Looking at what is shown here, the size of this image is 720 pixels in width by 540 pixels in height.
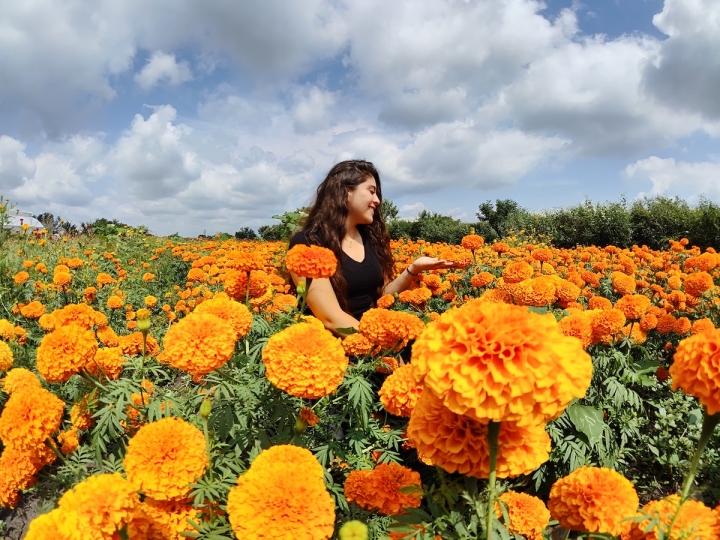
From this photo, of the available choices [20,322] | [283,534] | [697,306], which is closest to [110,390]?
[283,534]

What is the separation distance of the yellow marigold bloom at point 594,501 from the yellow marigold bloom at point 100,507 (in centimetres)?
110

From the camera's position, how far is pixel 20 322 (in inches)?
174

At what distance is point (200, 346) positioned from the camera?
1.47 metres

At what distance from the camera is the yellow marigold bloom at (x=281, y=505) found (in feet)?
3.18

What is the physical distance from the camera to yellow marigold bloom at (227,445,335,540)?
3.18 ft

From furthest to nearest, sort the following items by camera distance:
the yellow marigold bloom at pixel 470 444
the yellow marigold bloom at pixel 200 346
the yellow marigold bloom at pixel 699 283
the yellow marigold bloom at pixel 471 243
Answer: the yellow marigold bloom at pixel 471 243 < the yellow marigold bloom at pixel 699 283 < the yellow marigold bloom at pixel 200 346 < the yellow marigold bloom at pixel 470 444

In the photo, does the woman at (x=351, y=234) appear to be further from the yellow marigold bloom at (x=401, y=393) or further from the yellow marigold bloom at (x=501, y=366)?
the yellow marigold bloom at (x=501, y=366)

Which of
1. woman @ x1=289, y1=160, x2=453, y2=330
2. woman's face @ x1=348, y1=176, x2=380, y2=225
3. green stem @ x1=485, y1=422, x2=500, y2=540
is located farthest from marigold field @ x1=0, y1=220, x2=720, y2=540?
woman's face @ x1=348, y1=176, x2=380, y2=225

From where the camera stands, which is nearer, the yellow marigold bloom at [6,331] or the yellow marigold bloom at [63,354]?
the yellow marigold bloom at [63,354]

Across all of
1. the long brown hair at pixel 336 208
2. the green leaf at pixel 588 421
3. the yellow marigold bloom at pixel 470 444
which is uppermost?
the long brown hair at pixel 336 208

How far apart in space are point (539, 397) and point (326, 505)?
0.54 m

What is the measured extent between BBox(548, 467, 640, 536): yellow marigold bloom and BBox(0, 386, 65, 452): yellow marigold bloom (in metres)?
1.62

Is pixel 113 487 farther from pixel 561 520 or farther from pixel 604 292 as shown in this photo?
pixel 604 292

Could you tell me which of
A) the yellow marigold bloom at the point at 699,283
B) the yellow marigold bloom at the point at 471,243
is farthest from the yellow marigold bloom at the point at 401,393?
the yellow marigold bloom at the point at 699,283
